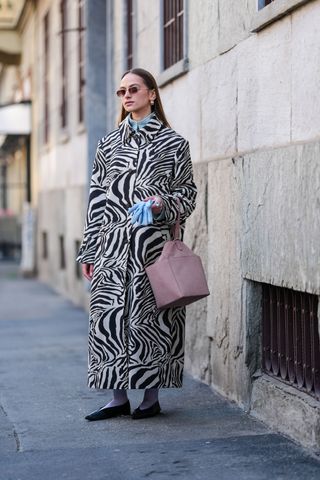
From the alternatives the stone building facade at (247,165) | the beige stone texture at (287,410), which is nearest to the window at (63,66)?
the stone building facade at (247,165)

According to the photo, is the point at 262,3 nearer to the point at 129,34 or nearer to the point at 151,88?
the point at 151,88

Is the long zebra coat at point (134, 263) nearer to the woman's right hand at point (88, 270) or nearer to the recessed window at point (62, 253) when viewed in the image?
the woman's right hand at point (88, 270)

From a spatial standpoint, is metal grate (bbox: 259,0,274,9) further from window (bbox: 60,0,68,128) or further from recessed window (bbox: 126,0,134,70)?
window (bbox: 60,0,68,128)

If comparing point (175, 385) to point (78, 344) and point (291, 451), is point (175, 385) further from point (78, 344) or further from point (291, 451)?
point (78, 344)

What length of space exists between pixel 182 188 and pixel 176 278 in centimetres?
60

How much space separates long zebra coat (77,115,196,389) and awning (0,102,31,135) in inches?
614

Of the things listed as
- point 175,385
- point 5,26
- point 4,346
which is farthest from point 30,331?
point 5,26

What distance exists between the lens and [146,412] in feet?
23.1

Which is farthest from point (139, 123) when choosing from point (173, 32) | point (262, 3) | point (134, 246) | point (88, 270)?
point (173, 32)

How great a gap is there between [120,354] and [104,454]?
855 millimetres

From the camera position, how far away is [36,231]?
21938mm

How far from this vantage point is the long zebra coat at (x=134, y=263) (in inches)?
268

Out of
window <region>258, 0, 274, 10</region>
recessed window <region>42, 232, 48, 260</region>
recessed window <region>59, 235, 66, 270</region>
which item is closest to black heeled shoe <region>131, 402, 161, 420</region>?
window <region>258, 0, 274, 10</region>

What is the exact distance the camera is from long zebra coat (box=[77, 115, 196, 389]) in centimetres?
680
